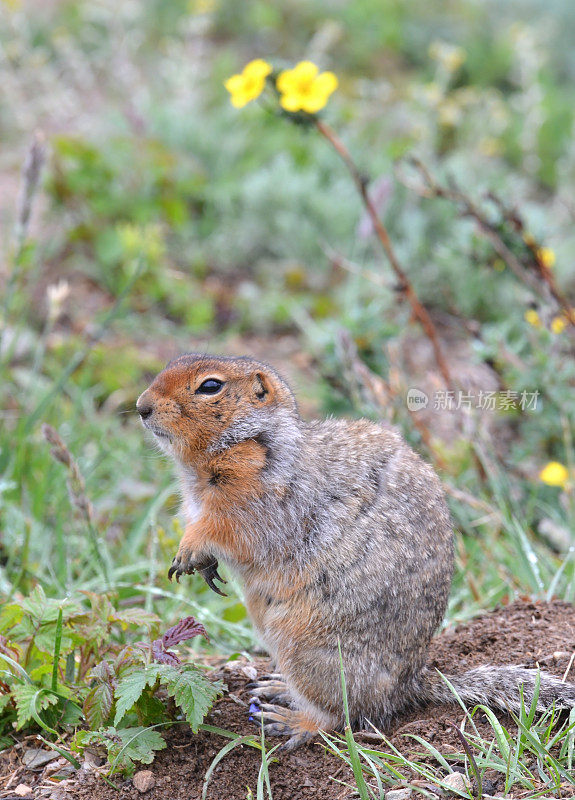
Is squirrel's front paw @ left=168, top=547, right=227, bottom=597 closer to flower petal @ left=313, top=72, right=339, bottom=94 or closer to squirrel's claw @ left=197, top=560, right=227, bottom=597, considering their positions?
squirrel's claw @ left=197, top=560, right=227, bottom=597

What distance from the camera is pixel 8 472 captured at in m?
5.35

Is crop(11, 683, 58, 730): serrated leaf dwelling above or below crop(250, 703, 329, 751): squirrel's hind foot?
above

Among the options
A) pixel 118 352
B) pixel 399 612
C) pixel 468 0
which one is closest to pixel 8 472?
pixel 118 352

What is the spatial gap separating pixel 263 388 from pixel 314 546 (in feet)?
2.22

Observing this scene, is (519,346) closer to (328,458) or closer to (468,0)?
(328,458)

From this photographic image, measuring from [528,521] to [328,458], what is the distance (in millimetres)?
2031

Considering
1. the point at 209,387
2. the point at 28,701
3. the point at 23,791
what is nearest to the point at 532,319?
the point at 209,387

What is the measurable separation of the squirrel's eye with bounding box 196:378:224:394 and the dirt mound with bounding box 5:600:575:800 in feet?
4.02

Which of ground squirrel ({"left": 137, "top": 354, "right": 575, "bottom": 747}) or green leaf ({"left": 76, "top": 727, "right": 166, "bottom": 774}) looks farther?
ground squirrel ({"left": 137, "top": 354, "right": 575, "bottom": 747})

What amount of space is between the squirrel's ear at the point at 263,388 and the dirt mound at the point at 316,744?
119 centimetres

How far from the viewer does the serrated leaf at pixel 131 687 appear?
2938 mm

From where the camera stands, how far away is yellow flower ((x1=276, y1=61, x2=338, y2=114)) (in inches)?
190

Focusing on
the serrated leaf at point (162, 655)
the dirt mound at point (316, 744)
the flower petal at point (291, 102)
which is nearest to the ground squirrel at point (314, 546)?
the dirt mound at point (316, 744)

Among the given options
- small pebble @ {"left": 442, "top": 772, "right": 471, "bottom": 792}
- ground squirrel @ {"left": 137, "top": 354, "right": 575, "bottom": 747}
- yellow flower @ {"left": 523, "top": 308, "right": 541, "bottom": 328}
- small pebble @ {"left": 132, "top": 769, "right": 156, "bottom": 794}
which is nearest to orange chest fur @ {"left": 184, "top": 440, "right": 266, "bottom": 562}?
ground squirrel @ {"left": 137, "top": 354, "right": 575, "bottom": 747}
